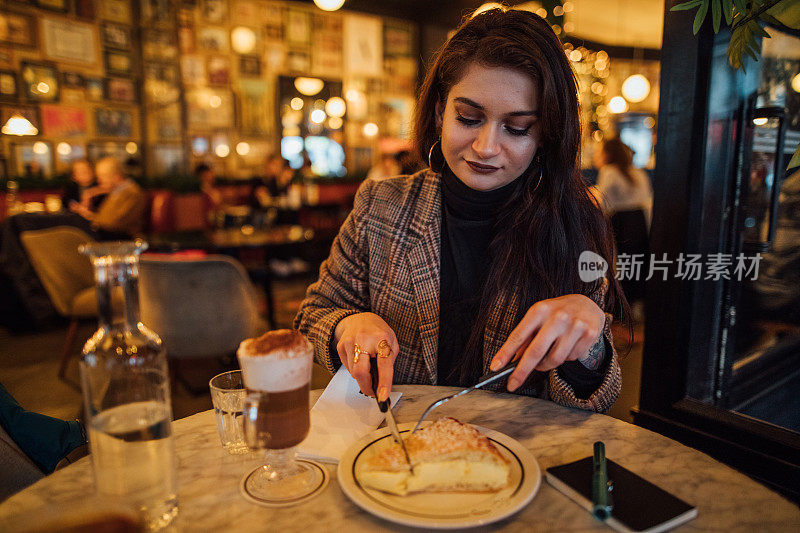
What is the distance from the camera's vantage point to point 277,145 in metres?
9.21

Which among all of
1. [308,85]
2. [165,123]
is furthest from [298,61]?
[165,123]

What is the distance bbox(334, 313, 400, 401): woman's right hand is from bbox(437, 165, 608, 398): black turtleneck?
14.3 inches

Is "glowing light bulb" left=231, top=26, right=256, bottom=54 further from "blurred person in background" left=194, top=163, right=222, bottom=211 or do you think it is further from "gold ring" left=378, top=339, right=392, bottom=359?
"gold ring" left=378, top=339, right=392, bottom=359

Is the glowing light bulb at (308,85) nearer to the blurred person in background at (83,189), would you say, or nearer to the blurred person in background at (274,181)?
the blurred person in background at (274,181)

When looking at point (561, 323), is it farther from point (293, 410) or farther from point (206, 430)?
point (206, 430)

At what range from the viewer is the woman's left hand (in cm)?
96

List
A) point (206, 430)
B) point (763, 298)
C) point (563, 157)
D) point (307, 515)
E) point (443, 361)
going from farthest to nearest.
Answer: point (763, 298) < point (443, 361) < point (563, 157) < point (206, 430) < point (307, 515)

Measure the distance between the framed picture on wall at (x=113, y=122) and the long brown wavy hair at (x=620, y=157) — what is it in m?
6.69

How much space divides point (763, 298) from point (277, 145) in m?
8.13

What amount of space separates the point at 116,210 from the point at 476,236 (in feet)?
17.8

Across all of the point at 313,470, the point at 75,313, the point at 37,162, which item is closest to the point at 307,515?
the point at 313,470

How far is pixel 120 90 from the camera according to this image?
24.9 feet

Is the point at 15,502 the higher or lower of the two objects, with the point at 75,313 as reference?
higher

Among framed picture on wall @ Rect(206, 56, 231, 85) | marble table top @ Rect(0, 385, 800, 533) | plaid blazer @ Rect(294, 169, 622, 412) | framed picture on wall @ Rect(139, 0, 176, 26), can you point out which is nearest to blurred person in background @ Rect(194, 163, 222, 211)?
framed picture on wall @ Rect(206, 56, 231, 85)
